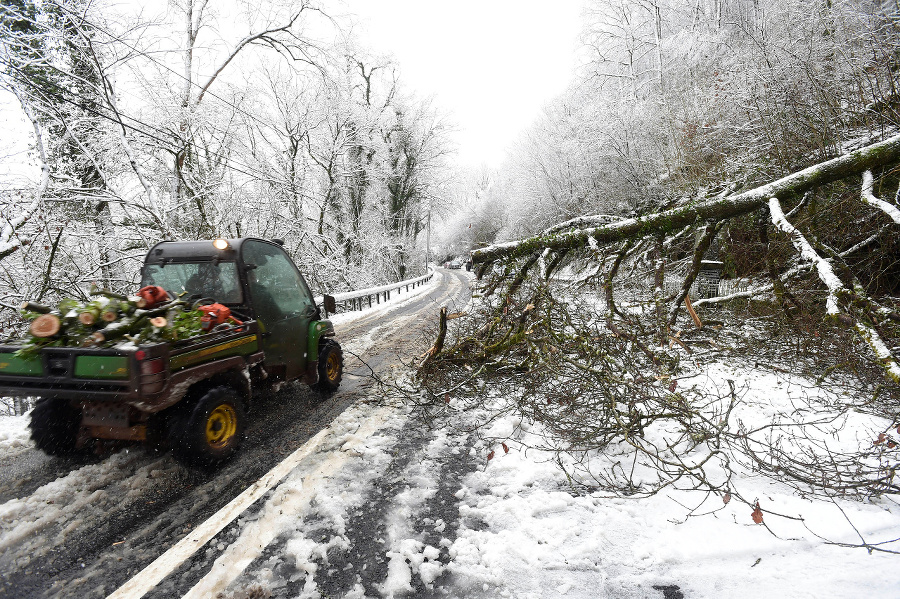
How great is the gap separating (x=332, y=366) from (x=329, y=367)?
0.13 m

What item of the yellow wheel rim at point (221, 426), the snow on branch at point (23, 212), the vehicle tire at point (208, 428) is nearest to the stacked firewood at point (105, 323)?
the vehicle tire at point (208, 428)

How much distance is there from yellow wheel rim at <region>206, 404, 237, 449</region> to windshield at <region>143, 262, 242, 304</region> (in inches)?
46.8

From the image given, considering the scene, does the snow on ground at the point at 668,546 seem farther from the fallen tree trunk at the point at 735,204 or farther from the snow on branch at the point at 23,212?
the snow on branch at the point at 23,212

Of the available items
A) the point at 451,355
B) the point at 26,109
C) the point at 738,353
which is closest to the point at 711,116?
the point at 738,353

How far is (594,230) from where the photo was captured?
14.5 feet

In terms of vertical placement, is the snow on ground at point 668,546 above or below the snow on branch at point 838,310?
below

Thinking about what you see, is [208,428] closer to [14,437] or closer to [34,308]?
[34,308]

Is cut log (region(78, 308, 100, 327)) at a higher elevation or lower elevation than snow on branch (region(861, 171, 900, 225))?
lower

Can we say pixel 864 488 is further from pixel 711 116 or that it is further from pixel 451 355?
pixel 711 116

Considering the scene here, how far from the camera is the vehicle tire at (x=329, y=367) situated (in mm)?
5008

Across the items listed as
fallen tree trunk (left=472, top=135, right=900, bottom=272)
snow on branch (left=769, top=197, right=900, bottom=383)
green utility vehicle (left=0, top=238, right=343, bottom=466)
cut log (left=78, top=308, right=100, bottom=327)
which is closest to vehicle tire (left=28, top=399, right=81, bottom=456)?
green utility vehicle (left=0, top=238, right=343, bottom=466)

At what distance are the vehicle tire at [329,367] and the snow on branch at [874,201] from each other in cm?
559

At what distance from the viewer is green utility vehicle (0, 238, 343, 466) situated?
2.64 meters

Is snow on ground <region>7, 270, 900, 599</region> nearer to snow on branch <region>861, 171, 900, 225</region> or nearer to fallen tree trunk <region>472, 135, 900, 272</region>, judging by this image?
snow on branch <region>861, 171, 900, 225</region>
